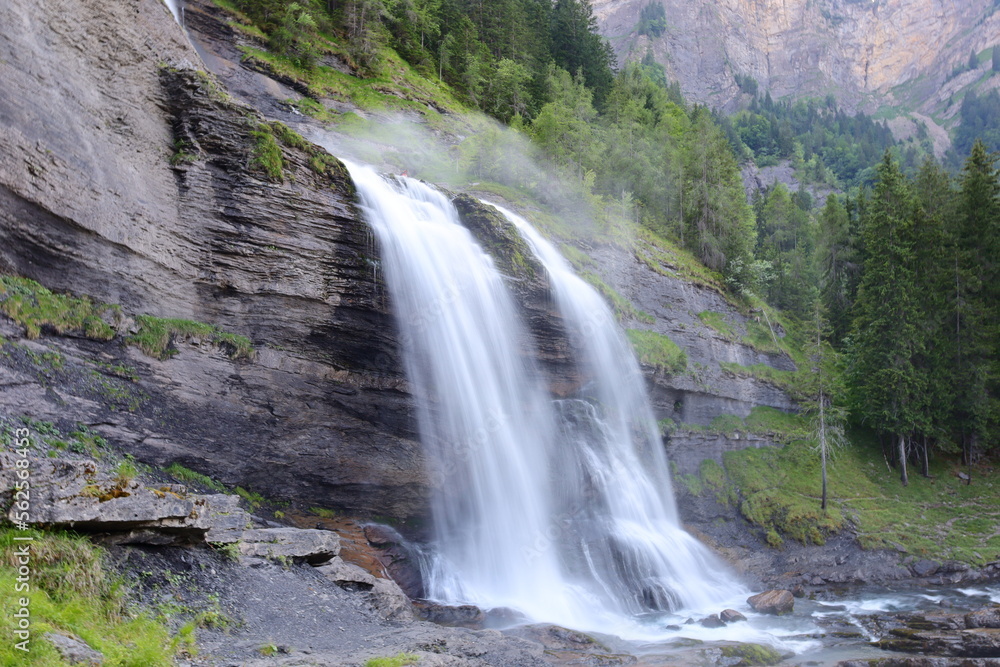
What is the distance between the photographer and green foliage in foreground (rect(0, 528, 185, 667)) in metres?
5.66

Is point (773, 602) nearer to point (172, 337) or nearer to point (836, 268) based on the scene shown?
point (172, 337)

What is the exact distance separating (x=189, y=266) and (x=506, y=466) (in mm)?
12490

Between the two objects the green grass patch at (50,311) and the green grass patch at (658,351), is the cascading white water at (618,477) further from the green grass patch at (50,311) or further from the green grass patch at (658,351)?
the green grass patch at (50,311)

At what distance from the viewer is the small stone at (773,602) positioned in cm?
1967

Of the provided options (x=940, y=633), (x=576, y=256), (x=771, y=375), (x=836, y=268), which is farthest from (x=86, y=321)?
(x=836, y=268)

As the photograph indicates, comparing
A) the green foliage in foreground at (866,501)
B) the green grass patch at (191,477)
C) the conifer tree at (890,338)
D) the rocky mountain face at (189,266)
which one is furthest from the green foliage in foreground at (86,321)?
the conifer tree at (890,338)

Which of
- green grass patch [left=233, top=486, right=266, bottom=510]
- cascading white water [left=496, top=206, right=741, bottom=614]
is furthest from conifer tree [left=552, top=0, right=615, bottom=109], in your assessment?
green grass patch [left=233, top=486, right=266, bottom=510]

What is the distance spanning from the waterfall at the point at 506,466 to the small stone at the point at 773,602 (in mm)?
1592

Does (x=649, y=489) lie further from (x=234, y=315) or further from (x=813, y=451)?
(x=234, y=315)

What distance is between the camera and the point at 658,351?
2995cm

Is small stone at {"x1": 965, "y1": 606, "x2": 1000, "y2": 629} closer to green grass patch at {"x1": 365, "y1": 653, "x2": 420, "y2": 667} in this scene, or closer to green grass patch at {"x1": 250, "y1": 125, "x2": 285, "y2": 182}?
green grass patch at {"x1": 365, "y1": 653, "x2": 420, "y2": 667}

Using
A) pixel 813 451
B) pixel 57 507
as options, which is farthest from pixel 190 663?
pixel 813 451

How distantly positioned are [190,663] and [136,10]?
18.8m

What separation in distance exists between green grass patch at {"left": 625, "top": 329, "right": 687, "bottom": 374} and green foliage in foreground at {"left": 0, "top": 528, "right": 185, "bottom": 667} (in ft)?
79.2
